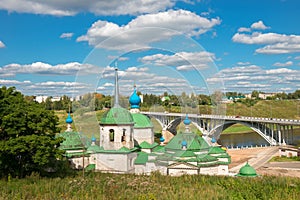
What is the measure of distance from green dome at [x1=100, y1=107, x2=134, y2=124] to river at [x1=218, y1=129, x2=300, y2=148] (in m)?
30.3

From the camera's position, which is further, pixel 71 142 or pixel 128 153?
pixel 71 142

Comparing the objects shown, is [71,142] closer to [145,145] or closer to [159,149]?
[145,145]

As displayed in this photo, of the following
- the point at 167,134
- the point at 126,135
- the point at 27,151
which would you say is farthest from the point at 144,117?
the point at 27,151

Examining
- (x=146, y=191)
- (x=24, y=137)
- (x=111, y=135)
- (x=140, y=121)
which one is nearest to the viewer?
(x=146, y=191)

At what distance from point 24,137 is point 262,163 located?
2656cm

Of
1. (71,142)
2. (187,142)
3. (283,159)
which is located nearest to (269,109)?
(283,159)

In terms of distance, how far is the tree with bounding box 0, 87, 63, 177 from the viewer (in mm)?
11289

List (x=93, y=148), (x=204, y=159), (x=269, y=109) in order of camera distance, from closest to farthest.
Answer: (x=204, y=159) < (x=93, y=148) < (x=269, y=109)

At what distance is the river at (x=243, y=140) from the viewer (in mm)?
46100

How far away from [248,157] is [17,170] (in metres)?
27.9

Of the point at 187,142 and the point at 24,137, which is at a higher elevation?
the point at 24,137

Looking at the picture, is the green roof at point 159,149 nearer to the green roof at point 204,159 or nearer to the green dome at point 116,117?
the green roof at point 204,159

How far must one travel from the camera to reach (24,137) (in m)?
11.3

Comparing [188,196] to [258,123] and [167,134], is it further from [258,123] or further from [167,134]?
[258,123]
